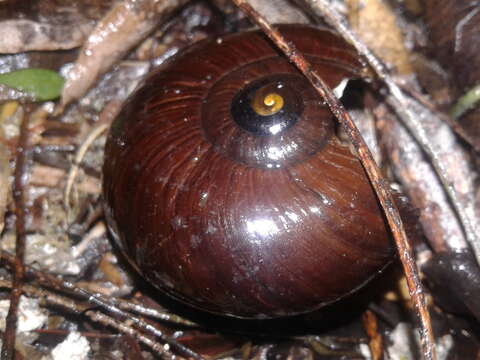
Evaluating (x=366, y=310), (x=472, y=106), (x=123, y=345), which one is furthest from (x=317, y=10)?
(x=123, y=345)

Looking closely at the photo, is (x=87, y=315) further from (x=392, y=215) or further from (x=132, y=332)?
(x=392, y=215)

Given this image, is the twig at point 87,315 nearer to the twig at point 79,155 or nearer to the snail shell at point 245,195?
the snail shell at point 245,195

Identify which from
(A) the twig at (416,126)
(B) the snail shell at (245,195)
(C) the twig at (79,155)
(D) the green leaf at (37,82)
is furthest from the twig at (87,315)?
(A) the twig at (416,126)

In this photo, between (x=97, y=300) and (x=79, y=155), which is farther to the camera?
(x=79, y=155)

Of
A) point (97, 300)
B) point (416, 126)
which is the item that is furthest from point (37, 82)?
point (416, 126)

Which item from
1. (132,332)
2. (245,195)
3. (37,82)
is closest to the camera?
(245,195)

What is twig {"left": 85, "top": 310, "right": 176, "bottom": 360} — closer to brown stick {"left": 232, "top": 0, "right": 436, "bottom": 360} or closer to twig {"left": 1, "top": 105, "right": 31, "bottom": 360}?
twig {"left": 1, "top": 105, "right": 31, "bottom": 360}

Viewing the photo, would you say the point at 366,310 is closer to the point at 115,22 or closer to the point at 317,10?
the point at 317,10
